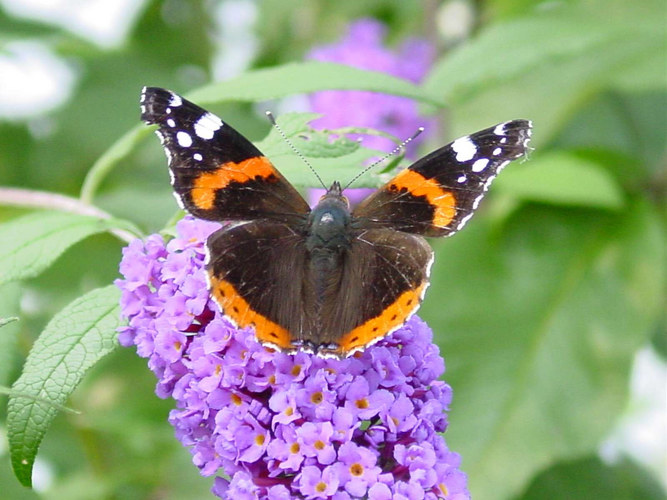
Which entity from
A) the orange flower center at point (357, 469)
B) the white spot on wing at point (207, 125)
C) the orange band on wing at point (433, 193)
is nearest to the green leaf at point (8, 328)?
the white spot on wing at point (207, 125)

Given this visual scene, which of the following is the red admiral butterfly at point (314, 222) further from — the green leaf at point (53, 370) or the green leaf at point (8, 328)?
the green leaf at point (8, 328)

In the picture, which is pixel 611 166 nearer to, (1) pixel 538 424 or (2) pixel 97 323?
(1) pixel 538 424

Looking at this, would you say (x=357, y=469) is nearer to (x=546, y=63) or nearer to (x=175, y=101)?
(x=175, y=101)

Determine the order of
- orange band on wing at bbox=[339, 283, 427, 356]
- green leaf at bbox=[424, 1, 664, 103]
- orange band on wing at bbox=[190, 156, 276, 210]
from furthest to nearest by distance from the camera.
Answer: green leaf at bbox=[424, 1, 664, 103]
orange band on wing at bbox=[190, 156, 276, 210]
orange band on wing at bbox=[339, 283, 427, 356]

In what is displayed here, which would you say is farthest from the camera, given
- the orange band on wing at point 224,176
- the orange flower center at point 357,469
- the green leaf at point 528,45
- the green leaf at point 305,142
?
the green leaf at point 528,45

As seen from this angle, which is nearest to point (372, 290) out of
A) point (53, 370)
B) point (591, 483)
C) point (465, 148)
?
point (465, 148)

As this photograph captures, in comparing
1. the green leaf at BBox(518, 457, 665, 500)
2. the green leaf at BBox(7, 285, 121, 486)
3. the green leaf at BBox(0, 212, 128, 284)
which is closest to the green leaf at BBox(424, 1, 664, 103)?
the green leaf at BBox(0, 212, 128, 284)

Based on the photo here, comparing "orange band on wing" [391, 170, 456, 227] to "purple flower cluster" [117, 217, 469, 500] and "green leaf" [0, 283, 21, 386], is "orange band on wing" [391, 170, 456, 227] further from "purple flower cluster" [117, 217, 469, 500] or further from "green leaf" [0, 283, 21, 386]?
"green leaf" [0, 283, 21, 386]

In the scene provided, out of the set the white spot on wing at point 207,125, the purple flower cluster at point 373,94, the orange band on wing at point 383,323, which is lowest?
the orange band on wing at point 383,323
